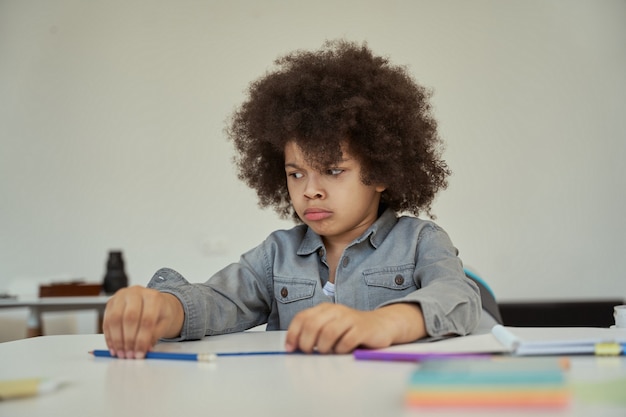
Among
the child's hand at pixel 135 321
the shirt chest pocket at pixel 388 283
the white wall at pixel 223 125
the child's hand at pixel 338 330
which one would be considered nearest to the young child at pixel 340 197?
the shirt chest pocket at pixel 388 283

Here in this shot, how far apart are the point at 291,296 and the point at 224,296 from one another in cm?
13

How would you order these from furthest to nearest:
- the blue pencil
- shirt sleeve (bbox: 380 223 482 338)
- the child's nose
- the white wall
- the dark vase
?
the white wall
the dark vase
the child's nose
shirt sleeve (bbox: 380 223 482 338)
the blue pencil

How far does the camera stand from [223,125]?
439 cm

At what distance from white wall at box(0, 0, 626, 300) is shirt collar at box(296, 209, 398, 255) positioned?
287 centimetres

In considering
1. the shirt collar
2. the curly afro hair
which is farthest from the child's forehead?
the shirt collar

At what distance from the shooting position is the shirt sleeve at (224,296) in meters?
1.05

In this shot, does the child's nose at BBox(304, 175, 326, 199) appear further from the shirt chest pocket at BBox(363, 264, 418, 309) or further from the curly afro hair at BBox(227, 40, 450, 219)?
the shirt chest pocket at BBox(363, 264, 418, 309)

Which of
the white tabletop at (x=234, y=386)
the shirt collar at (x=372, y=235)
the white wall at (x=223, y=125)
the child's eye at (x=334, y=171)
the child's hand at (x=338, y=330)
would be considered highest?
the white wall at (x=223, y=125)

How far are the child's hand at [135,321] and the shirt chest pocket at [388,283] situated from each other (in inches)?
15.3

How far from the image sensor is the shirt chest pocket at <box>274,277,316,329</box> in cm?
127

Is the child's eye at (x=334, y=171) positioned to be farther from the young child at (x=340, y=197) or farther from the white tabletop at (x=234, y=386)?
the white tabletop at (x=234, y=386)

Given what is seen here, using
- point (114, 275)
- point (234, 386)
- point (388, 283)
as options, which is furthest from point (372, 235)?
point (114, 275)

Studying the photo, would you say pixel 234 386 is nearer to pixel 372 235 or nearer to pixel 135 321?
pixel 135 321

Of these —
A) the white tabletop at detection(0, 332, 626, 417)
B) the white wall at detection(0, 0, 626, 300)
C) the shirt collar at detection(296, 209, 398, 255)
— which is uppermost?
the white wall at detection(0, 0, 626, 300)
